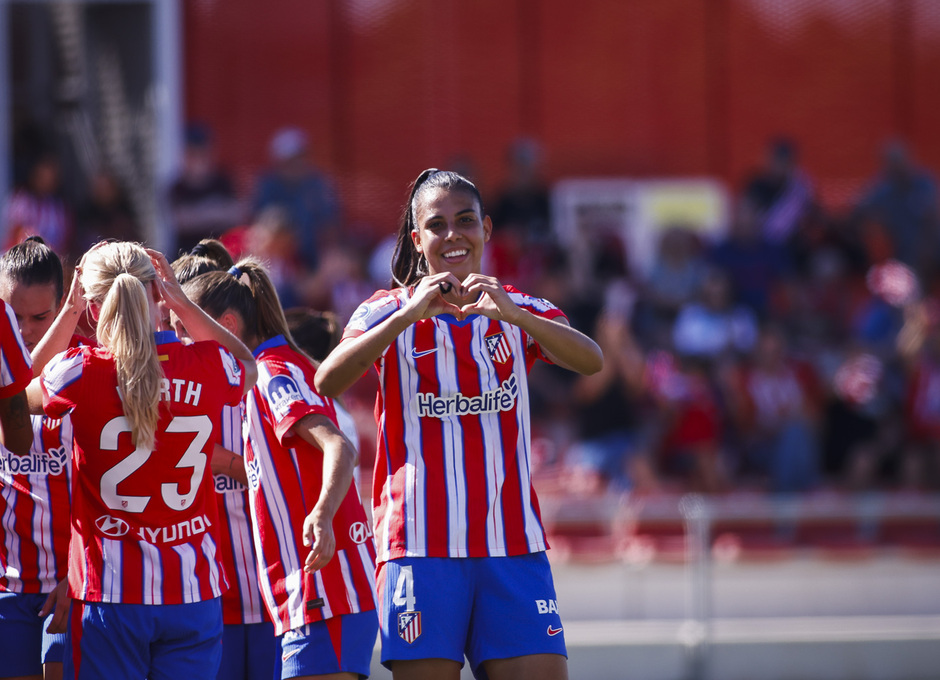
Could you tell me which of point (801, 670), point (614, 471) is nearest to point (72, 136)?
point (614, 471)

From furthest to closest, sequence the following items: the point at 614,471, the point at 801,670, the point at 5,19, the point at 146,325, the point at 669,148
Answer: the point at 669,148 < the point at 5,19 < the point at 614,471 < the point at 801,670 < the point at 146,325

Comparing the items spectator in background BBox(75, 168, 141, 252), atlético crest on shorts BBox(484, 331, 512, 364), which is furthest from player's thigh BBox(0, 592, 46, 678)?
spectator in background BBox(75, 168, 141, 252)

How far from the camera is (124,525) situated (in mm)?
3686

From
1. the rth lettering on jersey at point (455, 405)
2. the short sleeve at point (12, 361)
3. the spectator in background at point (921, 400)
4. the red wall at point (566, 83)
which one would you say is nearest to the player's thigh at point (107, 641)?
the short sleeve at point (12, 361)

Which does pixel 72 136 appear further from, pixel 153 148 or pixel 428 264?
pixel 428 264

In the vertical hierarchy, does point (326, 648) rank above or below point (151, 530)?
below

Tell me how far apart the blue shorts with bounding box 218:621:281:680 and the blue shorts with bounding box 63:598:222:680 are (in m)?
0.41

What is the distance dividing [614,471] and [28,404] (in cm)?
643

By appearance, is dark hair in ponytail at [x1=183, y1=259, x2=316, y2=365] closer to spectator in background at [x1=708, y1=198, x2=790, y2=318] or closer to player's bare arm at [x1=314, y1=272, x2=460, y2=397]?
player's bare arm at [x1=314, y1=272, x2=460, y2=397]

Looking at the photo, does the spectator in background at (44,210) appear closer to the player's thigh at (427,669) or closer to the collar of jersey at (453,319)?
the collar of jersey at (453,319)

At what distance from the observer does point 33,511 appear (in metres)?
4.06

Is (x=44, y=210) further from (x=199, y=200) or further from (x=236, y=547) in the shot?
(x=236, y=547)

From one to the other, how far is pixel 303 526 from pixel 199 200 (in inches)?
316

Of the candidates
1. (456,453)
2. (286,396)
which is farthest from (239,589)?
(456,453)
